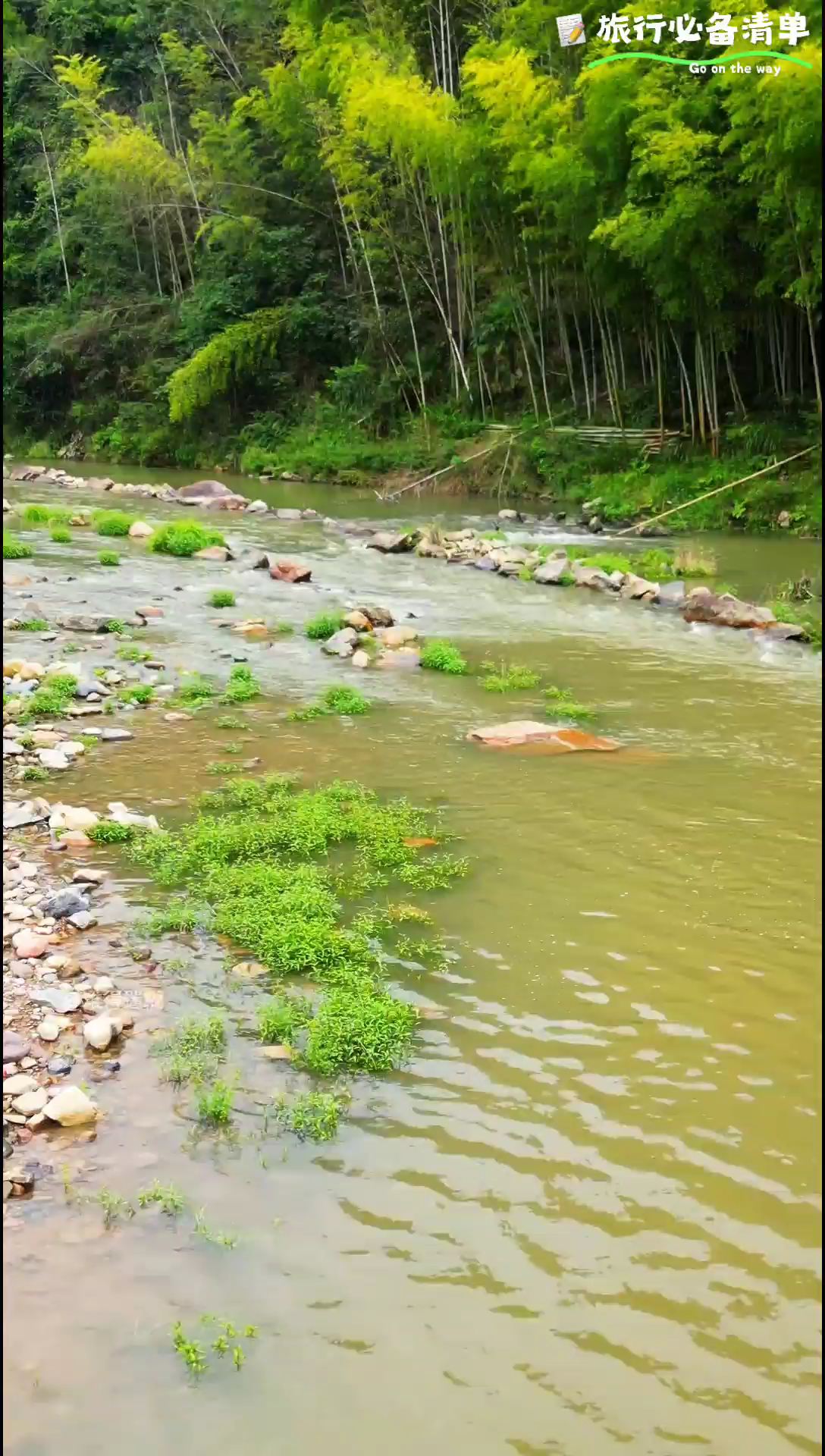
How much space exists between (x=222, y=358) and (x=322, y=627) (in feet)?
59.0

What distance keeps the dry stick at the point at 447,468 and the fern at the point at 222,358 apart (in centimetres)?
702

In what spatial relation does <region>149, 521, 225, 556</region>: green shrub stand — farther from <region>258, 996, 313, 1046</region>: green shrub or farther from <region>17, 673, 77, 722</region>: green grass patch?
<region>258, 996, 313, 1046</region>: green shrub

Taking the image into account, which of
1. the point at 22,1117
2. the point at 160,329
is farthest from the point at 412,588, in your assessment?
the point at 160,329

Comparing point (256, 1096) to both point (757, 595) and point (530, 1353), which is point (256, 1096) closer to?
point (530, 1353)

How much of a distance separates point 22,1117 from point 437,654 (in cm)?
556

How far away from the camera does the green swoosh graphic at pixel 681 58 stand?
1101 cm

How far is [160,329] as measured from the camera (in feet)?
91.7

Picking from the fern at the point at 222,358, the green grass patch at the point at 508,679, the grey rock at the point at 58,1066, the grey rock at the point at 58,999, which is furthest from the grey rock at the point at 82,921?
the fern at the point at 222,358

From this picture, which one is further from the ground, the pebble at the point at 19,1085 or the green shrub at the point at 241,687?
the green shrub at the point at 241,687

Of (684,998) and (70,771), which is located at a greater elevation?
(70,771)

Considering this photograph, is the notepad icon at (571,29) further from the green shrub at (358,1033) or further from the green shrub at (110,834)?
the green shrub at (358,1033)

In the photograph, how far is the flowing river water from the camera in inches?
85.4

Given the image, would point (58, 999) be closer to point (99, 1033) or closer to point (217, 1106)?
point (99, 1033)

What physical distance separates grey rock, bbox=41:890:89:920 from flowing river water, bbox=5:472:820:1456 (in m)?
0.17
